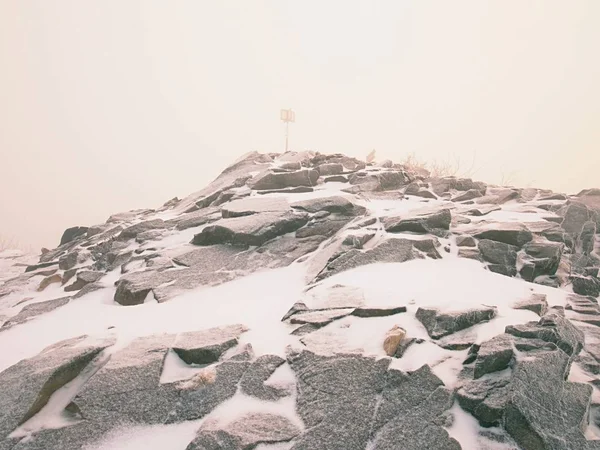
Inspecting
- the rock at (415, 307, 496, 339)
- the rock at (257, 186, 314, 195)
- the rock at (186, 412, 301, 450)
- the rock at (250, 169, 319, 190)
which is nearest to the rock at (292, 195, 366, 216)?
the rock at (257, 186, 314, 195)

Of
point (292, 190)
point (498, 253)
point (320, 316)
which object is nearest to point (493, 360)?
point (320, 316)

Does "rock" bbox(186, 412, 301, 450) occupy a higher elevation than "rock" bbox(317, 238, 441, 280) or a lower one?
lower

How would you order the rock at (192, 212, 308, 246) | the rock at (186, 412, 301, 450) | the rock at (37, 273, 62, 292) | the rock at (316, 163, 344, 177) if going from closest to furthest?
1. the rock at (186, 412, 301, 450)
2. the rock at (192, 212, 308, 246)
3. the rock at (37, 273, 62, 292)
4. the rock at (316, 163, 344, 177)

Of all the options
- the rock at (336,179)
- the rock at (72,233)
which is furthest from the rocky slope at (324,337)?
the rock at (72,233)

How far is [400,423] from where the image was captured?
2.94 metres

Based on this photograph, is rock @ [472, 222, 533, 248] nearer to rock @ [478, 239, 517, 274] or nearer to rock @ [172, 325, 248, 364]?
rock @ [478, 239, 517, 274]

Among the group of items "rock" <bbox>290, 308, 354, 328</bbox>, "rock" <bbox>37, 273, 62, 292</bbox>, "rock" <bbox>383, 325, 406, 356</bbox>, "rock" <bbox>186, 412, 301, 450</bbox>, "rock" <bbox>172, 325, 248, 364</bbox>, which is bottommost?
"rock" <bbox>37, 273, 62, 292</bbox>

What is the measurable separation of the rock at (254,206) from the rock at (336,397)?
4.58 m

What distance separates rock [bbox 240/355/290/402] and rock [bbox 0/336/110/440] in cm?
176

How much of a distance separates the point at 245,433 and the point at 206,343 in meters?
1.24

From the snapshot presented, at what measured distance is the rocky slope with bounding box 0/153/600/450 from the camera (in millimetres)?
2965

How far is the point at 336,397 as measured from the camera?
324 centimetres

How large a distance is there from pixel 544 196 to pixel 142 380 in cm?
976

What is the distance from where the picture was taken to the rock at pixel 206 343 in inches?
151
